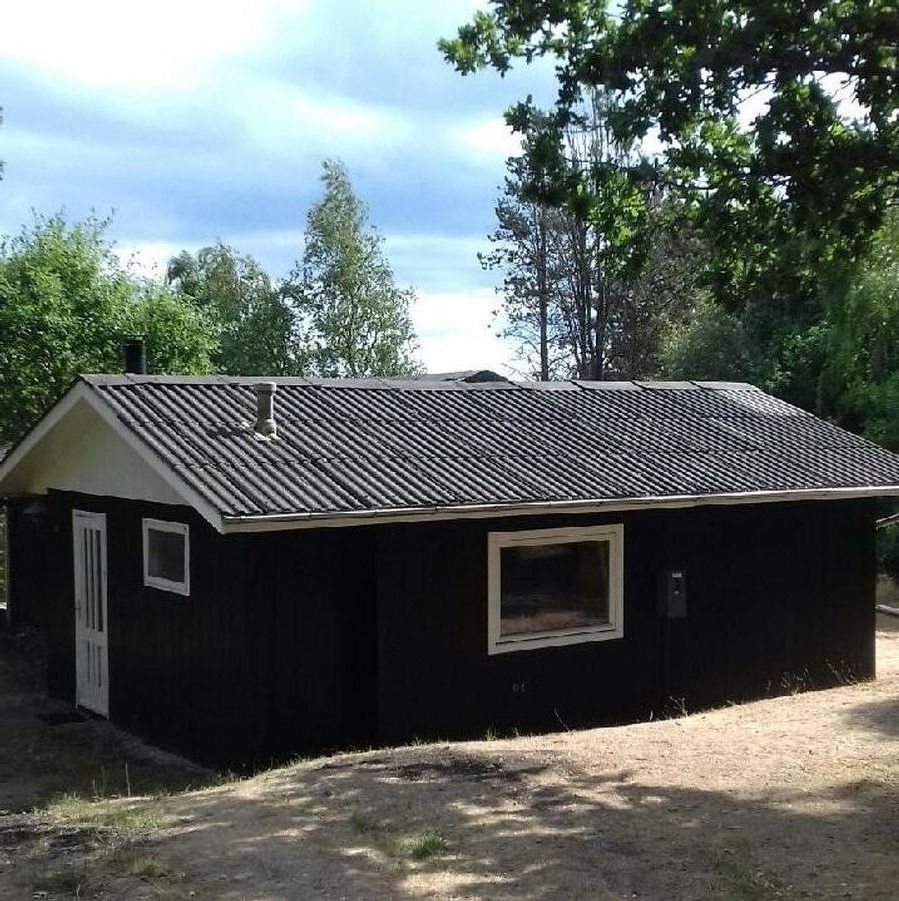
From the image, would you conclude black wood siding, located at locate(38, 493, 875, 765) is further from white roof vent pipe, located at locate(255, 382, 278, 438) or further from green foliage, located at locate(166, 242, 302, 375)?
green foliage, located at locate(166, 242, 302, 375)

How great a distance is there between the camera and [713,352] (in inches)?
1239

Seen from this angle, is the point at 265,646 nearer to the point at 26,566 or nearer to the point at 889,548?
the point at 26,566

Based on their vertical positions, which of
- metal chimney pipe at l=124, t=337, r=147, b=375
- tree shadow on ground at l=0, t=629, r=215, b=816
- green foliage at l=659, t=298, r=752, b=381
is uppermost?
green foliage at l=659, t=298, r=752, b=381

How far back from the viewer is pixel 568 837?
269 inches

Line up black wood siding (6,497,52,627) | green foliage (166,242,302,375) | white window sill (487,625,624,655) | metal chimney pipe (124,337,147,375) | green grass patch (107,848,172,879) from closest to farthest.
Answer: green grass patch (107,848,172,879), white window sill (487,625,624,655), metal chimney pipe (124,337,147,375), black wood siding (6,497,52,627), green foliage (166,242,302,375)

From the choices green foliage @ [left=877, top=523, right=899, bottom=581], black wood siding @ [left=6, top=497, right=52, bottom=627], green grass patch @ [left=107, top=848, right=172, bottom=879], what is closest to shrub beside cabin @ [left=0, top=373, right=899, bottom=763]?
green grass patch @ [left=107, top=848, right=172, bottom=879]

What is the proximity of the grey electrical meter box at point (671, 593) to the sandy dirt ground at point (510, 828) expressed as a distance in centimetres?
195

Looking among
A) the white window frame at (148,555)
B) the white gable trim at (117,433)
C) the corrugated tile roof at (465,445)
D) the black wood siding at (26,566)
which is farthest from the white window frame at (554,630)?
the black wood siding at (26,566)

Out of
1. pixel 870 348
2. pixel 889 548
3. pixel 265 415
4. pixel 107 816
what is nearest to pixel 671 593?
pixel 265 415

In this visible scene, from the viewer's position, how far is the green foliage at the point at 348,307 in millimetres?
37781

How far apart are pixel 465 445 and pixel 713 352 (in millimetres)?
21532

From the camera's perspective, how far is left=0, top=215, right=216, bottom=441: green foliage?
20.7m

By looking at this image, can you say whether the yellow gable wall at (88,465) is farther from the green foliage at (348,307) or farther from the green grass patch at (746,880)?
the green foliage at (348,307)

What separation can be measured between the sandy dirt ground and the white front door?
3964 mm
